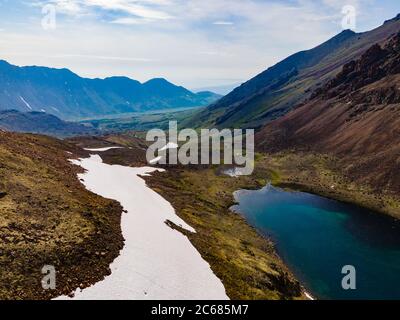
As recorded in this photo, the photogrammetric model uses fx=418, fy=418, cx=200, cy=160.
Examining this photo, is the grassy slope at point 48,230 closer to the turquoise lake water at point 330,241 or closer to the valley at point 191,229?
Result: the valley at point 191,229

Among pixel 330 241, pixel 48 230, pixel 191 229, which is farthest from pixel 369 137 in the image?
pixel 48 230

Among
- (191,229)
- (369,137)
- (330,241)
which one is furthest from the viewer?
(369,137)

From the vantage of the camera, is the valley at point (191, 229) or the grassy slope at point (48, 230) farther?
the valley at point (191, 229)

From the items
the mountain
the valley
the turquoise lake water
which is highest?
the mountain

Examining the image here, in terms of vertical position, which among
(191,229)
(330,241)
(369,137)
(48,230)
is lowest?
(330,241)

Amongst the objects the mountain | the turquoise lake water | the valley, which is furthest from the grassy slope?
the mountain

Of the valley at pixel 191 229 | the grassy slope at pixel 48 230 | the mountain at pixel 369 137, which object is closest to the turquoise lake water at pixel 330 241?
the valley at pixel 191 229

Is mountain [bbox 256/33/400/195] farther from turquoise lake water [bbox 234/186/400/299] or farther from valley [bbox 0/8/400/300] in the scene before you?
turquoise lake water [bbox 234/186/400/299]

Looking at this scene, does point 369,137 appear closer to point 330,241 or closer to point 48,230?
point 330,241
